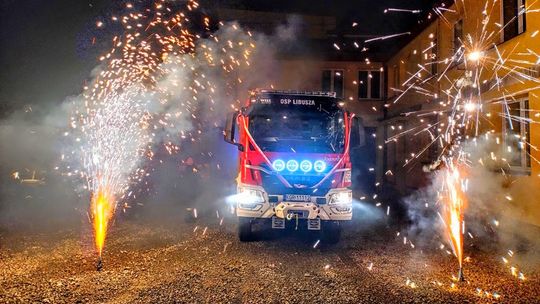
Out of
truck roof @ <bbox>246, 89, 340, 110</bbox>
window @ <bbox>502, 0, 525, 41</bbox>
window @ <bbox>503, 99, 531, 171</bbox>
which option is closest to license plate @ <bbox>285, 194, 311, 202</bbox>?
truck roof @ <bbox>246, 89, 340, 110</bbox>

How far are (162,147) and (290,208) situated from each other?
29.8ft

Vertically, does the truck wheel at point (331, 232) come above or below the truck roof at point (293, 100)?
below

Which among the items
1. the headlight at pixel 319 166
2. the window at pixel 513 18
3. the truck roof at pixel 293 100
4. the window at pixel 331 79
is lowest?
the headlight at pixel 319 166

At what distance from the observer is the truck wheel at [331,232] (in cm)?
777

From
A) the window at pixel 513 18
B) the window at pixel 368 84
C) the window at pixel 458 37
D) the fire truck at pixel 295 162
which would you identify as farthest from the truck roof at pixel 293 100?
the window at pixel 368 84

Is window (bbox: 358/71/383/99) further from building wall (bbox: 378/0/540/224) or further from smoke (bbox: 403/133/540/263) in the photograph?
smoke (bbox: 403/133/540/263)

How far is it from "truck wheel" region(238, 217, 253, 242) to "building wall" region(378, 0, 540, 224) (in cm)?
628

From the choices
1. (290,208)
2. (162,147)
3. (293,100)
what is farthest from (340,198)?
(162,147)

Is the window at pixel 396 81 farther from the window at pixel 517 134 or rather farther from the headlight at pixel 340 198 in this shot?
the headlight at pixel 340 198

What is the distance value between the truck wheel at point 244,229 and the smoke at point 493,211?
375 centimetres

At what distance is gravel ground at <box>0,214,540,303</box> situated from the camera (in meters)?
4.97

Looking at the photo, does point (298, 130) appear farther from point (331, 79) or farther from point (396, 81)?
point (331, 79)

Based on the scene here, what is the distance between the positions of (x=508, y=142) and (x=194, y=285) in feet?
27.2

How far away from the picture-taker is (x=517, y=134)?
8.77 meters
